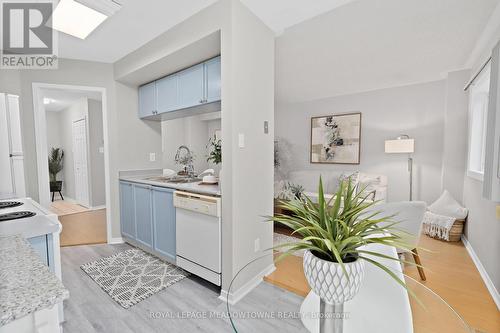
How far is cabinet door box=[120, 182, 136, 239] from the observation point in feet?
9.24

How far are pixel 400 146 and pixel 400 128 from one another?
512 mm

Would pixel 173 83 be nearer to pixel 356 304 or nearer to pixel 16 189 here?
pixel 16 189

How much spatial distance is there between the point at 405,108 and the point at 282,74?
216 cm

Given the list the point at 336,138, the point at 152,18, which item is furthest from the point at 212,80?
the point at 336,138

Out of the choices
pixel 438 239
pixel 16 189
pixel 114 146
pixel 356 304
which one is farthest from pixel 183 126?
pixel 438 239

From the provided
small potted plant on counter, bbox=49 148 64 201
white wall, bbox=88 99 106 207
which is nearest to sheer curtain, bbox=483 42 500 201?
white wall, bbox=88 99 106 207

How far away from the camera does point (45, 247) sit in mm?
1308

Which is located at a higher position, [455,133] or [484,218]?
[455,133]

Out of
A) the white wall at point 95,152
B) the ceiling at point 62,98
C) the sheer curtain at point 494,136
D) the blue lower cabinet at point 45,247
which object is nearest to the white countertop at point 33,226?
the blue lower cabinet at point 45,247

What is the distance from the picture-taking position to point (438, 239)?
3.06 meters

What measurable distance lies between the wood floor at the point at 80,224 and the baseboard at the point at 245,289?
2140 millimetres

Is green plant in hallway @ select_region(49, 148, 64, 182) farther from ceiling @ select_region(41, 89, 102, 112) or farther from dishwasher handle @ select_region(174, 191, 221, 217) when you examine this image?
dishwasher handle @ select_region(174, 191, 221, 217)

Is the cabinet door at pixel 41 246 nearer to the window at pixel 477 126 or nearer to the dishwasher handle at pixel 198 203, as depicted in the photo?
the dishwasher handle at pixel 198 203

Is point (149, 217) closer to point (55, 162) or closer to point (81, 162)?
point (81, 162)
